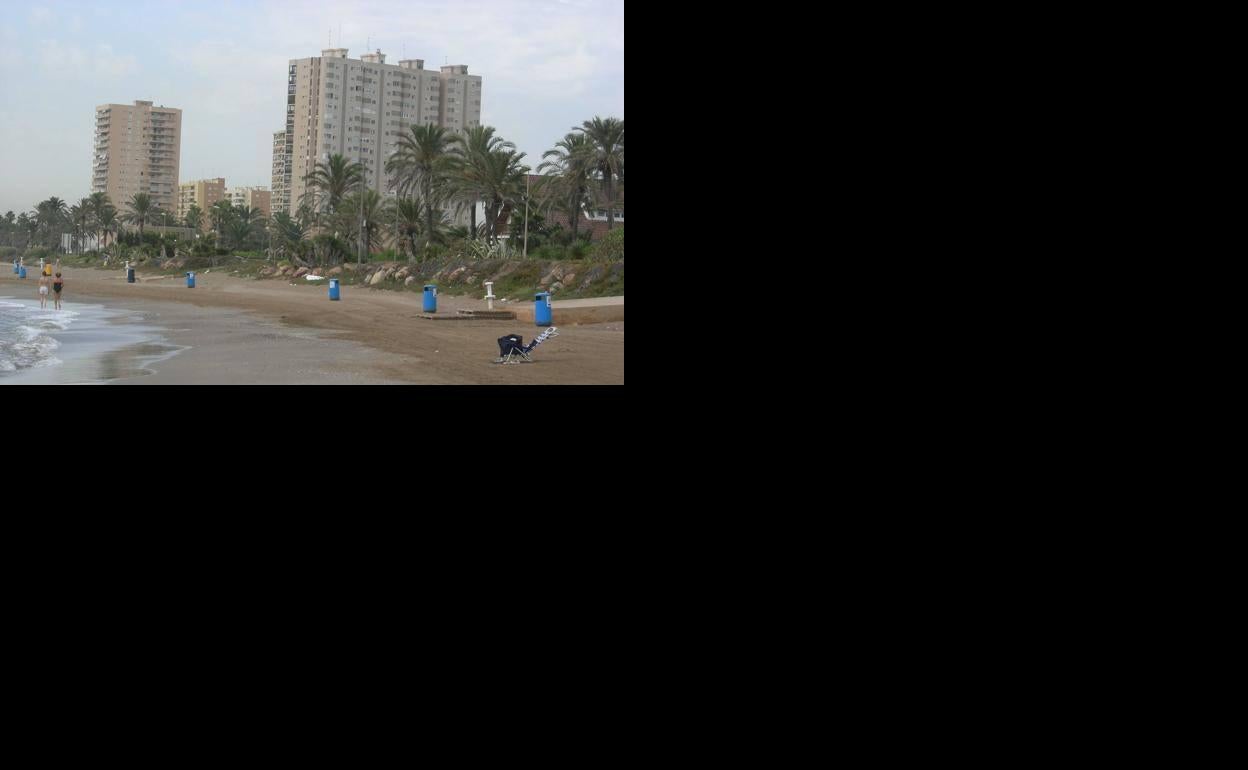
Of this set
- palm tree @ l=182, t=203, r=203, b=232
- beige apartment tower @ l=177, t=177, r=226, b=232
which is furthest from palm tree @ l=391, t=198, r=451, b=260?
palm tree @ l=182, t=203, r=203, b=232

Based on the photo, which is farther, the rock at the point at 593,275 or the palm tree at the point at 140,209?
the rock at the point at 593,275

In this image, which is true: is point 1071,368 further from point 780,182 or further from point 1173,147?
point 780,182

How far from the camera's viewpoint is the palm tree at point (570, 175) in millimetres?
18484

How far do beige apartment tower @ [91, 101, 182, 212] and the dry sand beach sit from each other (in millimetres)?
1409

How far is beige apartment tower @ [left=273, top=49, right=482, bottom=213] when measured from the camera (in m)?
10.0

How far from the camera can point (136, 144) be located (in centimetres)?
889

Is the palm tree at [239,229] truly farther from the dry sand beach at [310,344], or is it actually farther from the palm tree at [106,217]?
the palm tree at [106,217]

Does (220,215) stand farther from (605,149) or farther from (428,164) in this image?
(605,149)

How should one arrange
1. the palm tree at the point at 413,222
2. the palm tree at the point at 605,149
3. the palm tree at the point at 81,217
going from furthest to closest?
the palm tree at the point at 413,222
the palm tree at the point at 605,149
the palm tree at the point at 81,217

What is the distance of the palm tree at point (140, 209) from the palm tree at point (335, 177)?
1.69 meters

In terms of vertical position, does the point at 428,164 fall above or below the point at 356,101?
above

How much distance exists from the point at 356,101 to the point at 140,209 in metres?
2.92

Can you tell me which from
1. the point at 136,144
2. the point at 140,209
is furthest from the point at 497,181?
the point at 136,144

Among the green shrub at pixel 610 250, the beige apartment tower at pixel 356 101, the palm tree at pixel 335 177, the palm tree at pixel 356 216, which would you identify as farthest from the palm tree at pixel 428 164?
the beige apartment tower at pixel 356 101
